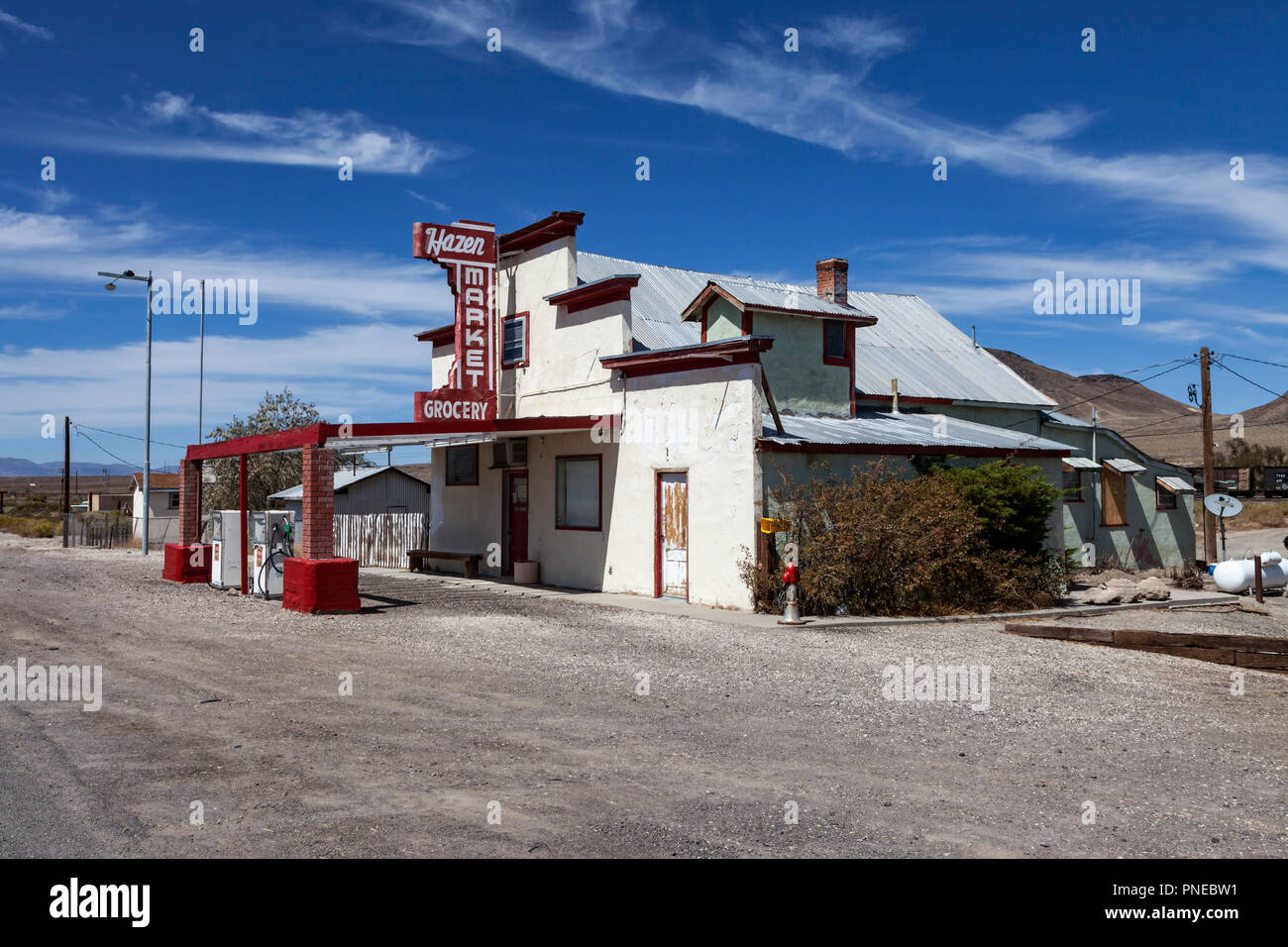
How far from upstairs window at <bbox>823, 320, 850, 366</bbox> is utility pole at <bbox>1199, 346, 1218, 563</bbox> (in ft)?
A: 35.7

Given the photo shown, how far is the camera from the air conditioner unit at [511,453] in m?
21.6

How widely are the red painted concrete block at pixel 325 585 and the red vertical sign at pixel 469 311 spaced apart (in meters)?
4.84

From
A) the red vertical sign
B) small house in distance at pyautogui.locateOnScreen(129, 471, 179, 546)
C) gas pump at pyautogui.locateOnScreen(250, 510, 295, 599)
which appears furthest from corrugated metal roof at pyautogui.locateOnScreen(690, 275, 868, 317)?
small house in distance at pyautogui.locateOnScreen(129, 471, 179, 546)

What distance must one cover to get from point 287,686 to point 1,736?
2633 millimetres

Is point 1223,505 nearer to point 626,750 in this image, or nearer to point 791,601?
point 791,601

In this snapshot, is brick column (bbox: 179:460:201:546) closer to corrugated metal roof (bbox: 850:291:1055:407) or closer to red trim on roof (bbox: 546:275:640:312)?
red trim on roof (bbox: 546:275:640:312)

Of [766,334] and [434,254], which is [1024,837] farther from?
[434,254]

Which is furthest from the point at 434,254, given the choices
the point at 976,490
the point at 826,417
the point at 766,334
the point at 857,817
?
the point at 857,817

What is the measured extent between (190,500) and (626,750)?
63.6ft

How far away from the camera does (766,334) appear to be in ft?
65.1

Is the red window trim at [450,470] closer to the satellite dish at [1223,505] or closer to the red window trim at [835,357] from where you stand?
the red window trim at [835,357]

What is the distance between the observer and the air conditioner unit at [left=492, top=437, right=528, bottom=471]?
2161cm
